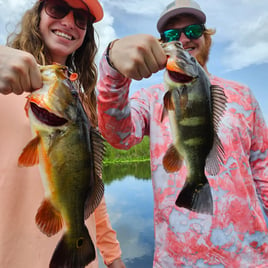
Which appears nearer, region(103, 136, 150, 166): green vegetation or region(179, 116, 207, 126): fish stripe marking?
region(179, 116, 207, 126): fish stripe marking

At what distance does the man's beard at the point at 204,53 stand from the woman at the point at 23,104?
0.96 meters

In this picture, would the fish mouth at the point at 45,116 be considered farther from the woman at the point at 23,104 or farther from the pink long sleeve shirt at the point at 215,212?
the pink long sleeve shirt at the point at 215,212

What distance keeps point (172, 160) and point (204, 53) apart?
5.42 ft

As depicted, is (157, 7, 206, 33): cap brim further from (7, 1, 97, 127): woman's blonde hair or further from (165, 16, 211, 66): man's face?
(7, 1, 97, 127): woman's blonde hair

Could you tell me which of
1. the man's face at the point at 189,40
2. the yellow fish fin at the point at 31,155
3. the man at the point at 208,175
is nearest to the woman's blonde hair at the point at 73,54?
the man at the point at 208,175

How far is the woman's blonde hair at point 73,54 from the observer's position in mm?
2201

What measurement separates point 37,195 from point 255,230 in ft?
5.31

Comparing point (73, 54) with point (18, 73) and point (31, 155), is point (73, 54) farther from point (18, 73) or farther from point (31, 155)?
point (31, 155)

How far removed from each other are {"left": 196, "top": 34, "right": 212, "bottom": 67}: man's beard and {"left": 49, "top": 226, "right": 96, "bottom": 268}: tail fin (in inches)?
76.2

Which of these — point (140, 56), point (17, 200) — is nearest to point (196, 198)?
point (140, 56)

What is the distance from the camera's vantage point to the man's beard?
2619 millimetres

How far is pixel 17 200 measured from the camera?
1761 millimetres

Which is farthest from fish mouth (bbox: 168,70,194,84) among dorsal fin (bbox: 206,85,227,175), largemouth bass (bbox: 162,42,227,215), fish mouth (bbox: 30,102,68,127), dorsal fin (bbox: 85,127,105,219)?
fish mouth (bbox: 30,102,68,127)

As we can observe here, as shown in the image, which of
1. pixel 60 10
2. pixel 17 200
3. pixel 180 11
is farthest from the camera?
pixel 180 11
